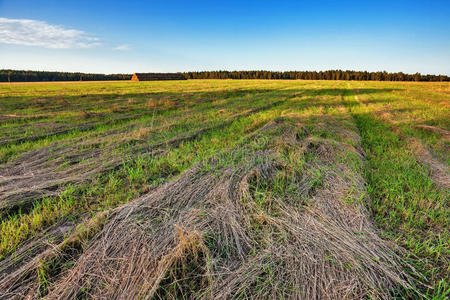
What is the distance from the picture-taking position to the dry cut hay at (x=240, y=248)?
1.69 metres

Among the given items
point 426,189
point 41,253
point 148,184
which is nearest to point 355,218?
point 426,189

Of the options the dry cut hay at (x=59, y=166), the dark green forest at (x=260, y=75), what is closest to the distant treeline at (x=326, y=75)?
the dark green forest at (x=260, y=75)

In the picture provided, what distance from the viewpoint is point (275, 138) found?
5.61 metres

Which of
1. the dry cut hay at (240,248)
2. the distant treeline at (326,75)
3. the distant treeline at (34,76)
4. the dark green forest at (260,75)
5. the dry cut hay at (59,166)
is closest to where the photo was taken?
the dry cut hay at (240,248)

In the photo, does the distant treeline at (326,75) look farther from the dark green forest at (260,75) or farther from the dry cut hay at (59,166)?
the dry cut hay at (59,166)

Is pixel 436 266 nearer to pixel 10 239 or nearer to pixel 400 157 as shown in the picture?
pixel 400 157

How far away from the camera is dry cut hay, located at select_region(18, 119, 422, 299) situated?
1689 mm

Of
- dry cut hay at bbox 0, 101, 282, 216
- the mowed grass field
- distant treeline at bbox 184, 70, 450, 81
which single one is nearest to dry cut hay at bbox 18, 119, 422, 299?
the mowed grass field

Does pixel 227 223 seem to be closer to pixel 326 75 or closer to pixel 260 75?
pixel 326 75

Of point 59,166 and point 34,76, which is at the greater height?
point 34,76

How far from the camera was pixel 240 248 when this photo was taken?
2.07 meters

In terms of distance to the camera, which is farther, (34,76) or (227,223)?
(34,76)

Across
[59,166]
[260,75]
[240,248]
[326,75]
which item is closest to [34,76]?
[260,75]

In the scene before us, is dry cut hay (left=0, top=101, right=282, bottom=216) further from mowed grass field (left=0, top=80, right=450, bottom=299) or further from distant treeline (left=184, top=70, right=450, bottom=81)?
distant treeline (left=184, top=70, right=450, bottom=81)
